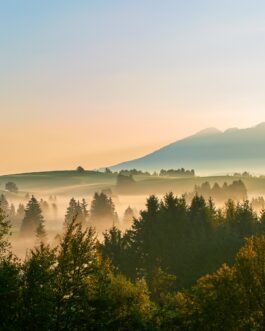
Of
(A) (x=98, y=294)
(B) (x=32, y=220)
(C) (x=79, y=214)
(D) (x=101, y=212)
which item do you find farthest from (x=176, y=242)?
(D) (x=101, y=212)

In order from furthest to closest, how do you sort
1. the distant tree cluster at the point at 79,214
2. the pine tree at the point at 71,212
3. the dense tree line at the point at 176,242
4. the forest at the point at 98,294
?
the pine tree at the point at 71,212 → the distant tree cluster at the point at 79,214 → the dense tree line at the point at 176,242 → the forest at the point at 98,294

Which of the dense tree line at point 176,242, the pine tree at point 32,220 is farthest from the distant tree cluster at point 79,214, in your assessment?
the dense tree line at point 176,242

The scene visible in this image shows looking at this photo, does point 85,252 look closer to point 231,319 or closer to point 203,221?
point 231,319

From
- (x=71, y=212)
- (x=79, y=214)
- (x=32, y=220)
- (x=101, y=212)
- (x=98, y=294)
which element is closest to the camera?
(x=98, y=294)

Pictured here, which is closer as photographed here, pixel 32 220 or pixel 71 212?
pixel 32 220

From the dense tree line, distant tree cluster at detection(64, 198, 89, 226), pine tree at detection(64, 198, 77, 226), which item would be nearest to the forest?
the dense tree line

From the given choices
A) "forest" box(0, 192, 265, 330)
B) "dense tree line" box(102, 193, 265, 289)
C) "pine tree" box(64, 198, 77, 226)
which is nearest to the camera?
"forest" box(0, 192, 265, 330)

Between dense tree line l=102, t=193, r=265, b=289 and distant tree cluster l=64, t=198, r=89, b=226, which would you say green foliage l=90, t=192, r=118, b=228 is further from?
dense tree line l=102, t=193, r=265, b=289

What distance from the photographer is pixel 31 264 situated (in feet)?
106

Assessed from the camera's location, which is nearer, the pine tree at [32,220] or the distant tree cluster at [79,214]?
the pine tree at [32,220]

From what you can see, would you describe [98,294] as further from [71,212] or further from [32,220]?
[71,212]

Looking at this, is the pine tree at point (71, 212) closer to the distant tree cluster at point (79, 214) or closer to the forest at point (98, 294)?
the distant tree cluster at point (79, 214)

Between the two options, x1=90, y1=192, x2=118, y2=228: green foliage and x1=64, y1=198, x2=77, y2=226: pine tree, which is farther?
x1=64, y1=198, x2=77, y2=226: pine tree

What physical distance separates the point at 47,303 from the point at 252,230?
66.3 meters
